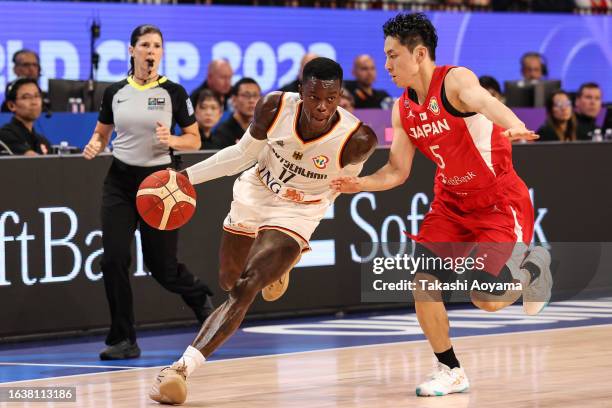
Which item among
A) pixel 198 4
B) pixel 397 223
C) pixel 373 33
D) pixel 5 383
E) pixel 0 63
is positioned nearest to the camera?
pixel 5 383

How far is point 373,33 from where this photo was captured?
673 inches

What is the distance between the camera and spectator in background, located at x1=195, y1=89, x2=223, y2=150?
11.9 m

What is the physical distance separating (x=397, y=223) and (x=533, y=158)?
161cm


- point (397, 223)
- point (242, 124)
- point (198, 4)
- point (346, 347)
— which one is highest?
point (198, 4)

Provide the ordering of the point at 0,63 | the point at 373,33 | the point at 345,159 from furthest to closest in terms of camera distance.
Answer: the point at 373,33, the point at 0,63, the point at 345,159

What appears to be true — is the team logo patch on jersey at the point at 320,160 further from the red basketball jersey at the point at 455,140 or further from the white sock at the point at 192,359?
the white sock at the point at 192,359

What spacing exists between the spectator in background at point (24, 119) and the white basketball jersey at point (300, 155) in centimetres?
378

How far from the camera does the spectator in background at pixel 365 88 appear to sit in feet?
48.9

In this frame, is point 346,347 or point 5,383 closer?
point 5,383

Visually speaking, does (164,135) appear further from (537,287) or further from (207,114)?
(207,114)

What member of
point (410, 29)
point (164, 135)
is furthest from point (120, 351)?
point (410, 29)

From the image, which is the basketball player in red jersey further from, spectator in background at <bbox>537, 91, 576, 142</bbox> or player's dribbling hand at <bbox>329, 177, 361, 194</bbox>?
spectator in background at <bbox>537, 91, 576, 142</bbox>

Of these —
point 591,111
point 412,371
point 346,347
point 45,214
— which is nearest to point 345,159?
point 412,371

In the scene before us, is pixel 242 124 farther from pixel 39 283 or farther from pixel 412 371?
pixel 412 371
